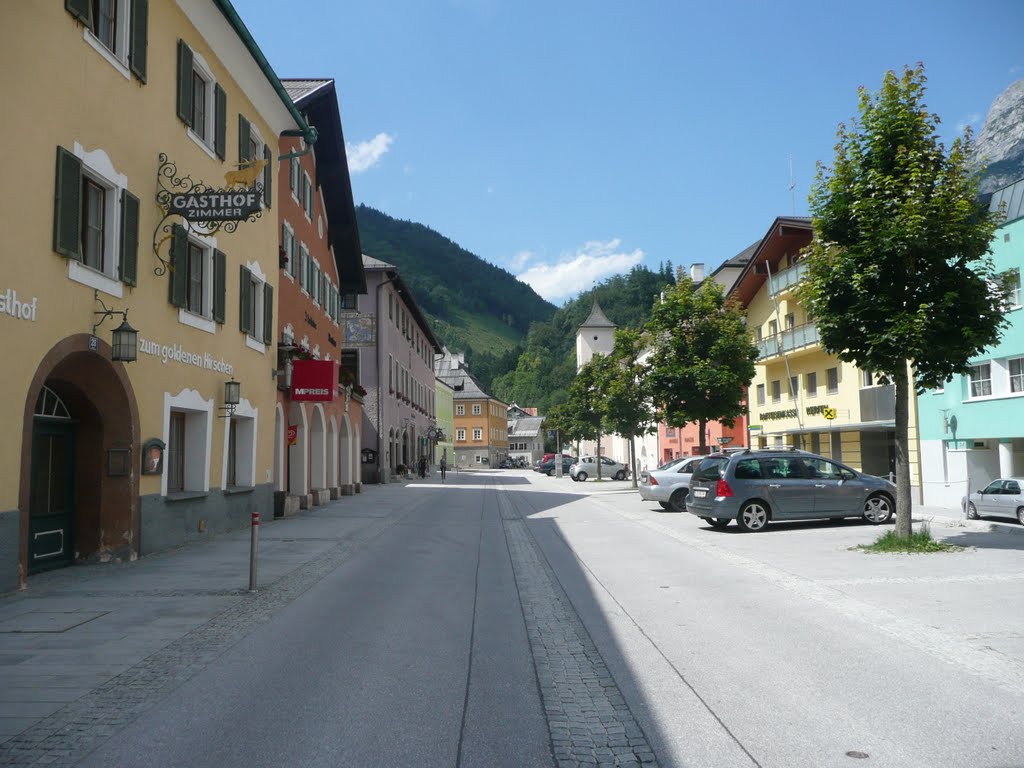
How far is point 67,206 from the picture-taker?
10953 mm

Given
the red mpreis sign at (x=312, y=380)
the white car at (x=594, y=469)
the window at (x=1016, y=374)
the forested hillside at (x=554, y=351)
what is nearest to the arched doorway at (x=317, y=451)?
the red mpreis sign at (x=312, y=380)

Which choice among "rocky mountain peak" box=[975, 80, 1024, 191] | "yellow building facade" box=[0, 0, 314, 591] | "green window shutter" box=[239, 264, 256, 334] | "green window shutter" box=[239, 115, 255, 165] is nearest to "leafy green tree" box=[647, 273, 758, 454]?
"green window shutter" box=[239, 264, 256, 334]

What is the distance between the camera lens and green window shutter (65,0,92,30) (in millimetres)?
11091

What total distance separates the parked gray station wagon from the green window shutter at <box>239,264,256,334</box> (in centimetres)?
1046

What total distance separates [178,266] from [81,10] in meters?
4.45

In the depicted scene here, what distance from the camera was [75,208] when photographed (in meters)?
11.2

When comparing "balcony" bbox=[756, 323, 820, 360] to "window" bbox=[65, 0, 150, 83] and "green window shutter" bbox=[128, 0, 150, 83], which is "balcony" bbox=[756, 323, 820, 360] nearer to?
"green window shutter" bbox=[128, 0, 150, 83]

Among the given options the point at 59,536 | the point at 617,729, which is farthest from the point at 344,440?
the point at 617,729

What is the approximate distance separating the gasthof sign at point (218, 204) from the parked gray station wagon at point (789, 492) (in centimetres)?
1034

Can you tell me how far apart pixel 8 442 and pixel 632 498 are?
83.9 ft

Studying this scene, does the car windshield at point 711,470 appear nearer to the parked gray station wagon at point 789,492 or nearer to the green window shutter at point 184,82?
the parked gray station wagon at point 789,492

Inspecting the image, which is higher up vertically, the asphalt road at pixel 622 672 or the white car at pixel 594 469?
the white car at pixel 594 469

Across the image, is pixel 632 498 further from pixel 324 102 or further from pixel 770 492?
pixel 324 102

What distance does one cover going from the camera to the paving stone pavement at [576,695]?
4754 mm
